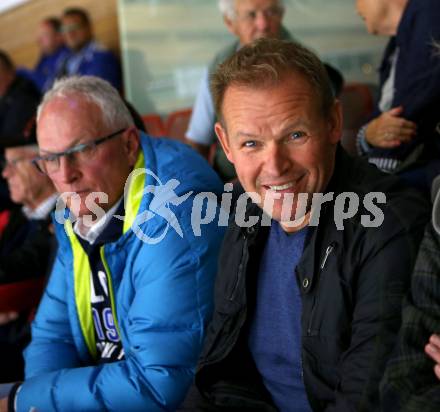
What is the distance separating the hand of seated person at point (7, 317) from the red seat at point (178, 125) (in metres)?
1.45

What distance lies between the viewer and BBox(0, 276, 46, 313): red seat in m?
2.53

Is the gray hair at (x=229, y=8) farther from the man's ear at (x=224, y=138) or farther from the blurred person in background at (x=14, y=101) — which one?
the blurred person in background at (x=14, y=101)

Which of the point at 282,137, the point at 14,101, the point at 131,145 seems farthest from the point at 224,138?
the point at 14,101

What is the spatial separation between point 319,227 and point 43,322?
3.64ft

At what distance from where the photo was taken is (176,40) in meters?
4.95

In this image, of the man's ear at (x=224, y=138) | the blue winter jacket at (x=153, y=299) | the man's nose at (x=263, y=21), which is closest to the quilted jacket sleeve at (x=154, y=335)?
the blue winter jacket at (x=153, y=299)

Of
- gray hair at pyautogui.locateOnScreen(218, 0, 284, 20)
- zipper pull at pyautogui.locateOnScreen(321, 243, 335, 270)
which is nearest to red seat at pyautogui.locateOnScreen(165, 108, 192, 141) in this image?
gray hair at pyautogui.locateOnScreen(218, 0, 284, 20)

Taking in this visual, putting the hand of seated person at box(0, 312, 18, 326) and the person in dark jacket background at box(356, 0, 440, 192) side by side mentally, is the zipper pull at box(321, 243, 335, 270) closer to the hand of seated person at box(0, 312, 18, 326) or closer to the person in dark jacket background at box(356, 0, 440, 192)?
the person in dark jacket background at box(356, 0, 440, 192)

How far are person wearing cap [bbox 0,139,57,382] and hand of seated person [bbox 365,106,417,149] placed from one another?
4.25 feet

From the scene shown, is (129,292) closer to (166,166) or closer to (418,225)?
(166,166)

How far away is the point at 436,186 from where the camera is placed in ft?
4.48

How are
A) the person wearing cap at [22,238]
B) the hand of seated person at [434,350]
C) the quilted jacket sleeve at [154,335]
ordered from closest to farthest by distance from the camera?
the hand of seated person at [434,350]
the quilted jacket sleeve at [154,335]
the person wearing cap at [22,238]

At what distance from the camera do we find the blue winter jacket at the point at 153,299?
5.33ft

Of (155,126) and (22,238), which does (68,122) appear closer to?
(22,238)
